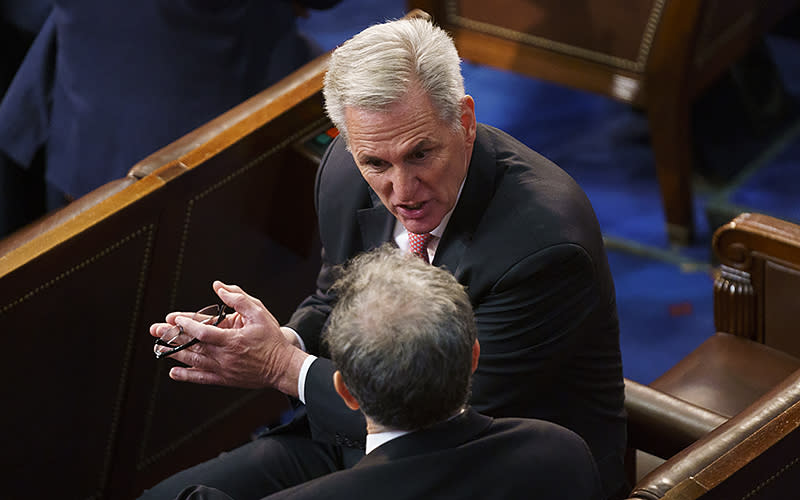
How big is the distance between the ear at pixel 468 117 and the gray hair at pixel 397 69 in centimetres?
2

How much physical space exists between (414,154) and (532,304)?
0.37m

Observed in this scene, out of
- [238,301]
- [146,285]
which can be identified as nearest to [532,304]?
[238,301]

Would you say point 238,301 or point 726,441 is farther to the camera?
point 238,301

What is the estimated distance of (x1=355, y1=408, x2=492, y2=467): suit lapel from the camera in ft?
5.20

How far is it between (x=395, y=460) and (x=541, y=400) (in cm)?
57

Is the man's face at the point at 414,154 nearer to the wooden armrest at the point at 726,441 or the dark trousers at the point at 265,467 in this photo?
the dark trousers at the point at 265,467

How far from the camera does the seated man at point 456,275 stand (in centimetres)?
200

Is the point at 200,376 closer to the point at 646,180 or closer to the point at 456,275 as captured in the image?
the point at 456,275

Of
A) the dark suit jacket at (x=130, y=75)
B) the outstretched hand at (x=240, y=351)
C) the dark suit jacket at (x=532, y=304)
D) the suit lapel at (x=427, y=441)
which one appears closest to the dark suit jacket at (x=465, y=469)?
the suit lapel at (x=427, y=441)

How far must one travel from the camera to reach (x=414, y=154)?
207cm

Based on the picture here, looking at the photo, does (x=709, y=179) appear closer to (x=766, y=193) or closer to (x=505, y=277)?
(x=766, y=193)

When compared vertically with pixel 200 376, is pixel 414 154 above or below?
above

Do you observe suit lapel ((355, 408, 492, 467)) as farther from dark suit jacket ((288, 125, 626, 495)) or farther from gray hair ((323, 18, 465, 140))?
gray hair ((323, 18, 465, 140))

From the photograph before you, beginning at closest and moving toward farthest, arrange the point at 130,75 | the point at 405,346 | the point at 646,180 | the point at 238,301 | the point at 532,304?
the point at 405,346, the point at 532,304, the point at 238,301, the point at 130,75, the point at 646,180
